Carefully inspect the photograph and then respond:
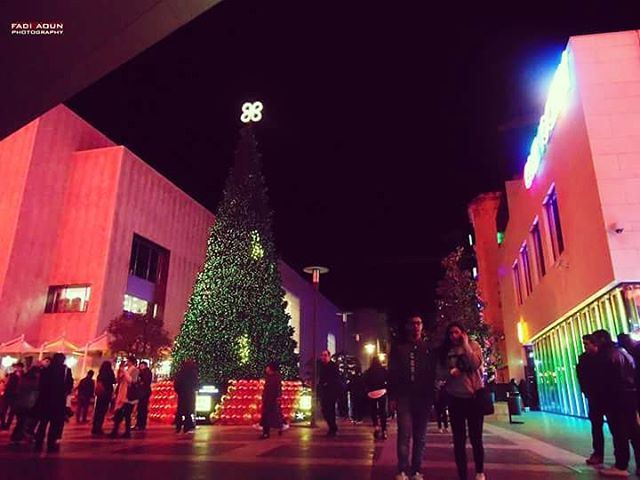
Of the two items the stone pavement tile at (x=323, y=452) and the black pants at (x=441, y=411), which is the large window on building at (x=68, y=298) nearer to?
the black pants at (x=441, y=411)

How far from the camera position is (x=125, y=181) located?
1233 inches

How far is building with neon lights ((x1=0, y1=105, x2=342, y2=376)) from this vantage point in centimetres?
2741

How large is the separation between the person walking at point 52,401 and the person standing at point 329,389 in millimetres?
5605

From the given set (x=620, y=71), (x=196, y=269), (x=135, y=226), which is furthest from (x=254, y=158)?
(x=196, y=269)

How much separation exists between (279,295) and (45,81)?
15490 mm

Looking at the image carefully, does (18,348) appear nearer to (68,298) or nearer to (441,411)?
(68,298)

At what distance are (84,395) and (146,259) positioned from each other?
17.3 metres

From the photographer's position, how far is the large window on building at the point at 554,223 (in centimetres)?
1710

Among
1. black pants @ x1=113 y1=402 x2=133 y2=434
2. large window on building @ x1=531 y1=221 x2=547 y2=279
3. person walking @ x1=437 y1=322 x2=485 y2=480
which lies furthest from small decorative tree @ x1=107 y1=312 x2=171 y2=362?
person walking @ x1=437 y1=322 x2=485 y2=480

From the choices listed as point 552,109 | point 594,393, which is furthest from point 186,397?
point 552,109

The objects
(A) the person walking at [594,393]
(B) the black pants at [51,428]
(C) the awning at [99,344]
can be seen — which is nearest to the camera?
(A) the person walking at [594,393]

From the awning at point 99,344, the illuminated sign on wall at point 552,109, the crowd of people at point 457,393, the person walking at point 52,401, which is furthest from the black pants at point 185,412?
the awning at point 99,344

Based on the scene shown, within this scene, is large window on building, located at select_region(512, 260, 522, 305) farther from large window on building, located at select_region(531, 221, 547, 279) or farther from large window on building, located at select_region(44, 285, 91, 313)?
large window on building, located at select_region(44, 285, 91, 313)

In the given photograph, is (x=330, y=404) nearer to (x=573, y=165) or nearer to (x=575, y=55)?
(x=573, y=165)
